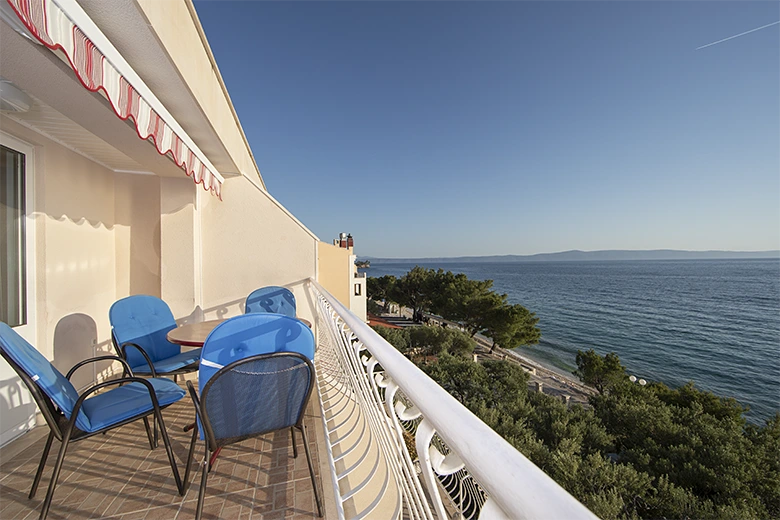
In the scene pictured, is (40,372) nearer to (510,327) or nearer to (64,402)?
(64,402)

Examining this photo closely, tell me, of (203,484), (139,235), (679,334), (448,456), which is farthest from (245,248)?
(679,334)

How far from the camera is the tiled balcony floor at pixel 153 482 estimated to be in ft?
6.05

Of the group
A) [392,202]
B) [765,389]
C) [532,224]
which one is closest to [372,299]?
[392,202]

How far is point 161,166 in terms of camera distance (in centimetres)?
360

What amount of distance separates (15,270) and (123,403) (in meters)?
1.77

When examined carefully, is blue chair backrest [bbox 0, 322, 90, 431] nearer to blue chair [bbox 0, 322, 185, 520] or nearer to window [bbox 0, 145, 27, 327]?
blue chair [bbox 0, 322, 185, 520]

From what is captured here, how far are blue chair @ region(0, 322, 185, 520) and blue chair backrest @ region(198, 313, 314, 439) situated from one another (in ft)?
1.70

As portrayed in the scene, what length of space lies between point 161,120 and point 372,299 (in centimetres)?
4138

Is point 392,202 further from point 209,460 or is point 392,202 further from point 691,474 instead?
point 209,460

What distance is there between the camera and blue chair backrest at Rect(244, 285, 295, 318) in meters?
3.76

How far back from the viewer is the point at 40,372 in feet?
5.34

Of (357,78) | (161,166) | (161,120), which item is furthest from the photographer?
(357,78)

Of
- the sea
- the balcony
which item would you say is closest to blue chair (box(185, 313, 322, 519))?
the balcony

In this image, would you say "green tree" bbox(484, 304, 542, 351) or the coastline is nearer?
the coastline
